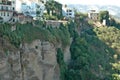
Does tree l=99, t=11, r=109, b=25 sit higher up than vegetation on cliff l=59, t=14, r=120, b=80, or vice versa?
tree l=99, t=11, r=109, b=25

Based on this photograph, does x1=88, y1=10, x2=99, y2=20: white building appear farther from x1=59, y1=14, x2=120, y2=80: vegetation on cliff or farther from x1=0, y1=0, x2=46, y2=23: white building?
x1=0, y1=0, x2=46, y2=23: white building

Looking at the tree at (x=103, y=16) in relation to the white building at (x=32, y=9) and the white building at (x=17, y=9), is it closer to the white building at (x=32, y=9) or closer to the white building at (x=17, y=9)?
the white building at (x=17, y=9)

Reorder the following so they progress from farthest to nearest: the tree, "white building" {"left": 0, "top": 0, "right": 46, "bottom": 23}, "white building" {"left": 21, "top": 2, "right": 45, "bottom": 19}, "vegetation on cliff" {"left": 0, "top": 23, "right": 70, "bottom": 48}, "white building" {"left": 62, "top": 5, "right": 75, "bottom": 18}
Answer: the tree < "white building" {"left": 62, "top": 5, "right": 75, "bottom": 18} < "white building" {"left": 21, "top": 2, "right": 45, "bottom": 19} < "white building" {"left": 0, "top": 0, "right": 46, "bottom": 23} < "vegetation on cliff" {"left": 0, "top": 23, "right": 70, "bottom": 48}

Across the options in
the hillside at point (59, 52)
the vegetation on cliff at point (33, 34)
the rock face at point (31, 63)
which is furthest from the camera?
the vegetation on cliff at point (33, 34)

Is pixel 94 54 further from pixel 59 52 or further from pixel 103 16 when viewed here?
pixel 103 16

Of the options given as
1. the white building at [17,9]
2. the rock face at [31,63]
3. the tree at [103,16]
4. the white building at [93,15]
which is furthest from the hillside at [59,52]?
the white building at [93,15]

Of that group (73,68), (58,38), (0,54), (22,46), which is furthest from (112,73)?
(0,54)

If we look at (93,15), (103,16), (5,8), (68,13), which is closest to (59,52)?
(5,8)

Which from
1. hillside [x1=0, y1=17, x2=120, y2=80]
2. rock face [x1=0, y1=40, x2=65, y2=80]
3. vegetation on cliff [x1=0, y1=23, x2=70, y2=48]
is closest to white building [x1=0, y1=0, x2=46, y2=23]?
vegetation on cliff [x1=0, y1=23, x2=70, y2=48]

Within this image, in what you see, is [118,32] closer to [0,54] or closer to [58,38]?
[58,38]
